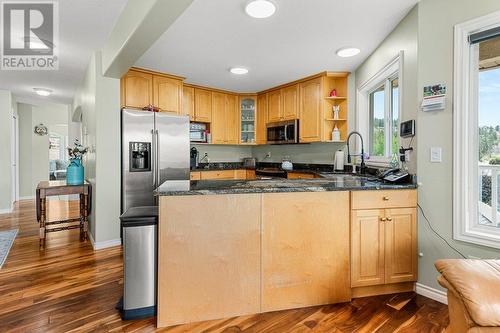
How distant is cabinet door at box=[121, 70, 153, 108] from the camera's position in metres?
3.81

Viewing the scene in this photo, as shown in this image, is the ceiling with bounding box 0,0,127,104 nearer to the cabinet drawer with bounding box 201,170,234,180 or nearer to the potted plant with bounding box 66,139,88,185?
the potted plant with bounding box 66,139,88,185

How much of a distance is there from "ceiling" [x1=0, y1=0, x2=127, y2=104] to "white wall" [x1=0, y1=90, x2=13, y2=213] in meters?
0.28

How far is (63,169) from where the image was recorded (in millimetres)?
8242

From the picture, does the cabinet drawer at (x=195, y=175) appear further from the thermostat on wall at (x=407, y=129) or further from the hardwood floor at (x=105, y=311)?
the thermostat on wall at (x=407, y=129)

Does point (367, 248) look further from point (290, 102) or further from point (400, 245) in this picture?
point (290, 102)

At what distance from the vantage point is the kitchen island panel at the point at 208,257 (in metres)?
1.84

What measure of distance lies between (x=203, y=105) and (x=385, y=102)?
10.3 feet

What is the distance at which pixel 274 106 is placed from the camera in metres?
5.12

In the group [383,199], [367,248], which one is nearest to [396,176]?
[383,199]

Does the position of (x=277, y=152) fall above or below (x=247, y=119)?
below

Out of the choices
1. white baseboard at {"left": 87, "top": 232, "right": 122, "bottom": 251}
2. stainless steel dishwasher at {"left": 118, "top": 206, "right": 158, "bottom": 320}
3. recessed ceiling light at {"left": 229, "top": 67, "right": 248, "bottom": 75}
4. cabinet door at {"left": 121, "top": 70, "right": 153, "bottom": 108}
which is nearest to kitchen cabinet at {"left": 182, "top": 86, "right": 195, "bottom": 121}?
cabinet door at {"left": 121, "top": 70, "right": 153, "bottom": 108}

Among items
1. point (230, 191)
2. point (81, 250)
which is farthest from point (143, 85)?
point (230, 191)

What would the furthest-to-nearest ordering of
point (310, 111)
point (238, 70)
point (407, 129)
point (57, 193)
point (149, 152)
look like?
1. point (310, 111)
2. point (238, 70)
3. point (149, 152)
4. point (57, 193)
5. point (407, 129)

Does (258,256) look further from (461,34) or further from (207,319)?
(461,34)
